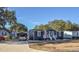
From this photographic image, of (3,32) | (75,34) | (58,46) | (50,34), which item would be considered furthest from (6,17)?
(75,34)

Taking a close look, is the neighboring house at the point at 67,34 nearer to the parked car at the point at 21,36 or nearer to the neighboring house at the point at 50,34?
the neighboring house at the point at 50,34

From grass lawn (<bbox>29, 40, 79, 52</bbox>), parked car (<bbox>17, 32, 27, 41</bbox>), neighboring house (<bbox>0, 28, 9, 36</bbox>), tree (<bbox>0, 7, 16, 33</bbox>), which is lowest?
grass lawn (<bbox>29, 40, 79, 52</bbox>)

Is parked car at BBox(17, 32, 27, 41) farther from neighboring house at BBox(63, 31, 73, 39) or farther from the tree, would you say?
neighboring house at BBox(63, 31, 73, 39)

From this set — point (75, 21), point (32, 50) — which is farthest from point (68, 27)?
point (32, 50)

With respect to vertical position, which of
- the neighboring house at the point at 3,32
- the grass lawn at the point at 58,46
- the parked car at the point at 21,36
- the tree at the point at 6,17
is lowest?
the grass lawn at the point at 58,46

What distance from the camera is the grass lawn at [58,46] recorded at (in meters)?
5.13

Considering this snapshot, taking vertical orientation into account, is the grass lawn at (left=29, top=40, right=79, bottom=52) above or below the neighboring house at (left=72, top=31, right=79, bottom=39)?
below

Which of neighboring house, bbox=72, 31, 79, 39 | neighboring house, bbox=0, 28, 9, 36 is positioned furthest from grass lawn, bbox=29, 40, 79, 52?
neighboring house, bbox=0, 28, 9, 36

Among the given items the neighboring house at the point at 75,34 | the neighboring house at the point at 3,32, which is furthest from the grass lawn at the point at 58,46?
the neighboring house at the point at 3,32

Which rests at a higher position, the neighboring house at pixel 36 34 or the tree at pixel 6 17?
the tree at pixel 6 17

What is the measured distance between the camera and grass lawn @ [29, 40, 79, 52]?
5.13 m
